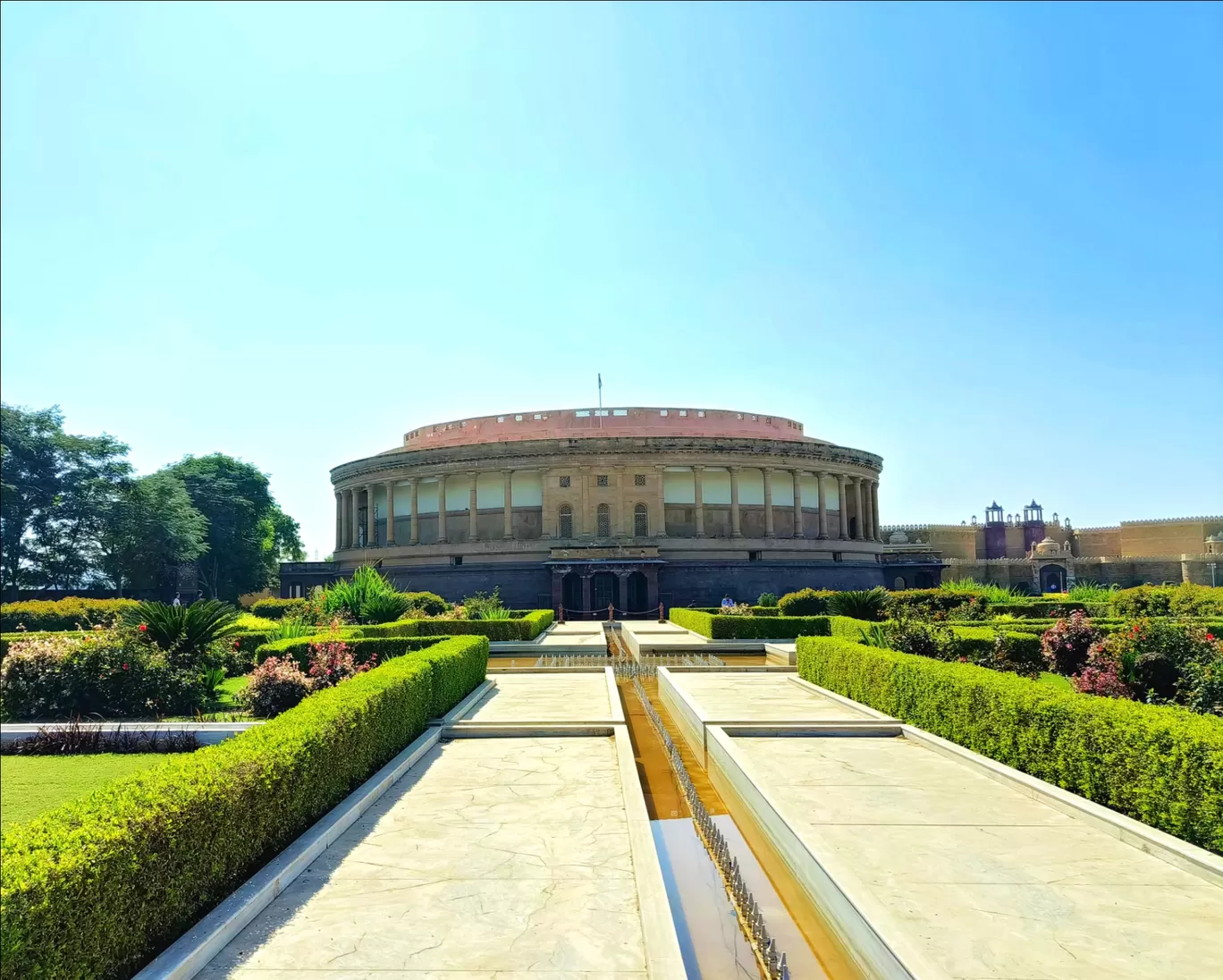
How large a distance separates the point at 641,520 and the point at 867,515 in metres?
17.4

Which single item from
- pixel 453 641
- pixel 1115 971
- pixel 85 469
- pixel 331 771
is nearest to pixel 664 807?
pixel 331 771

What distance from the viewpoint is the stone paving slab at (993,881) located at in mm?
5418

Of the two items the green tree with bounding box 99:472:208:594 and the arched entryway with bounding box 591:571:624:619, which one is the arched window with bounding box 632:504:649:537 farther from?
the green tree with bounding box 99:472:208:594

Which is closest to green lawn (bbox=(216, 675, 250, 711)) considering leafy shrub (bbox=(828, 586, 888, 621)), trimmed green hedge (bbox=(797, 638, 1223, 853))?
trimmed green hedge (bbox=(797, 638, 1223, 853))

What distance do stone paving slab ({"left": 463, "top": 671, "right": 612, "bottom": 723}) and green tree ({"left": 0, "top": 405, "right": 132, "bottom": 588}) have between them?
120 feet

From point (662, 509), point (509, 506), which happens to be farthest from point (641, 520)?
point (509, 506)

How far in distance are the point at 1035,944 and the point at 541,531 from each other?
4461cm

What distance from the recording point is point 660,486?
4984 cm

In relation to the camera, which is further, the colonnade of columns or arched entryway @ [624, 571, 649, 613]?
the colonnade of columns

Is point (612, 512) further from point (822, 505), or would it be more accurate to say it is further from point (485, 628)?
point (485, 628)

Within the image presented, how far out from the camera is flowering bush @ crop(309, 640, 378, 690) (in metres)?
14.8

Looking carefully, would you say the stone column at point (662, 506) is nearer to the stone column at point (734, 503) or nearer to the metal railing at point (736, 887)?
the stone column at point (734, 503)

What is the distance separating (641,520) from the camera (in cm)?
5016

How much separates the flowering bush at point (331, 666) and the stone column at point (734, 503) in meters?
35.6
